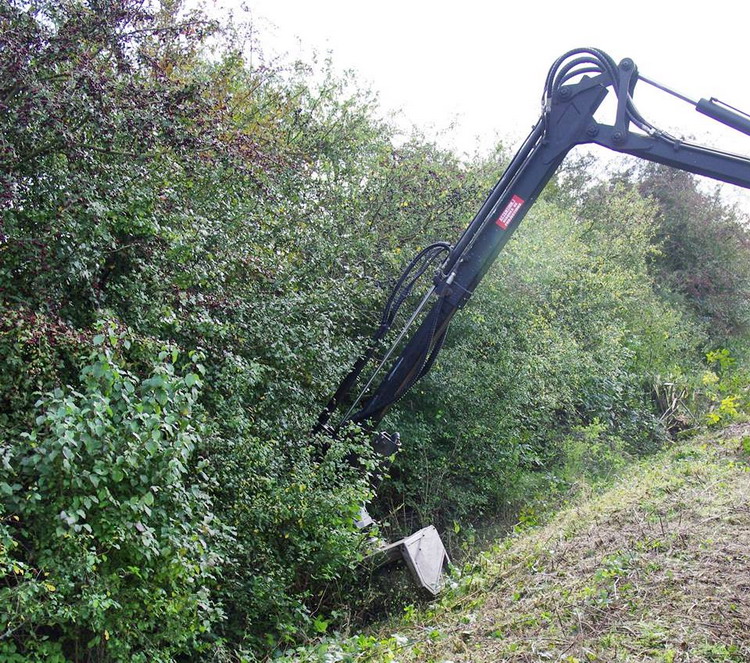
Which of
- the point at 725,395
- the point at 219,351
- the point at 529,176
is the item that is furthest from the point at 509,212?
the point at 725,395

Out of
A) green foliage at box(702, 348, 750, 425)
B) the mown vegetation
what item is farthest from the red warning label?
green foliage at box(702, 348, 750, 425)

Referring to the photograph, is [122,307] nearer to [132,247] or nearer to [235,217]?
[132,247]

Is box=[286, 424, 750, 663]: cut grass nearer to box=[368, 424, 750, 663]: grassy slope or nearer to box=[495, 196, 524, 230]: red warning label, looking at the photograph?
box=[368, 424, 750, 663]: grassy slope

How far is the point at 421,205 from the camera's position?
1102cm

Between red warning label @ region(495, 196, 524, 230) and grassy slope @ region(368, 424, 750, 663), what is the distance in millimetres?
2863

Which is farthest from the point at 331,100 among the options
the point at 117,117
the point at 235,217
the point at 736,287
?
the point at 736,287

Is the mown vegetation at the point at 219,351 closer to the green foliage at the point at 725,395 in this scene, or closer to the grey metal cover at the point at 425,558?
the green foliage at the point at 725,395

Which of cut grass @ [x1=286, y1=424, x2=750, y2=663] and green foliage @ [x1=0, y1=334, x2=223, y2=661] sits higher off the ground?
green foliage @ [x1=0, y1=334, x2=223, y2=661]

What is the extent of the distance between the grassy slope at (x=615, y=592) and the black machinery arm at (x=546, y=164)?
2.03 meters

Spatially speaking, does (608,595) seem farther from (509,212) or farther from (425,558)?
(509,212)

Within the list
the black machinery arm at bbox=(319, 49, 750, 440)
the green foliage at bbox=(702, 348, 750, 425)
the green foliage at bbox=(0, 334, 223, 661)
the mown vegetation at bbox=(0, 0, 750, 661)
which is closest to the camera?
the green foliage at bbox=(0, 334, 223, 661)

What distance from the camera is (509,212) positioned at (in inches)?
285

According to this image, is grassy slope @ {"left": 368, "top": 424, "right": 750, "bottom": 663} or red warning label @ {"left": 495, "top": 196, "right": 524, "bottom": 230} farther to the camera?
red warning label @ {"left": 495, "top": 196, "right": 524, "bottom": 230}

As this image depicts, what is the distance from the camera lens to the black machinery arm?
6559 mm
